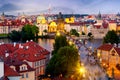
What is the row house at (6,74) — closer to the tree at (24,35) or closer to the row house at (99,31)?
the tree at (24,35)

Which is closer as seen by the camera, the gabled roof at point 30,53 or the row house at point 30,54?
the row house at point 30,54

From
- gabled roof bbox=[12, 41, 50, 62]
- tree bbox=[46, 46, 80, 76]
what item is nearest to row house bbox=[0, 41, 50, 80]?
gabled roof bbox=[12, 41, 50, 62]

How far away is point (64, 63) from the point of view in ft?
50.2

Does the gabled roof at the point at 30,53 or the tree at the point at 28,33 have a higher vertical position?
the gabled roof at the point at 30,53

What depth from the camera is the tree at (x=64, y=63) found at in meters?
15.1

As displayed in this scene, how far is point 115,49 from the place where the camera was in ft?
65.7

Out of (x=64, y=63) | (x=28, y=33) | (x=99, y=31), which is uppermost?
(x=64, y=63)

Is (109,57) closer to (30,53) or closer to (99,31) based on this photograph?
(30,53)

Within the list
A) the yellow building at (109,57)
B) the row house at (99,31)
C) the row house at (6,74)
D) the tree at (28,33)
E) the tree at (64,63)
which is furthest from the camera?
the row house at (99,31)

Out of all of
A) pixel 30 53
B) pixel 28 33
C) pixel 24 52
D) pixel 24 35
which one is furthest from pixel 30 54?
pixel 28 33

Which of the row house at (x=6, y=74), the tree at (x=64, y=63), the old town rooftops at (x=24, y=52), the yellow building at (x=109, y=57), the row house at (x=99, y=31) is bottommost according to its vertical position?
the row house at (x=99, y=31)

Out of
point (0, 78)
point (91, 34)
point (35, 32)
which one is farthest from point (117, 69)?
point (91, 34)

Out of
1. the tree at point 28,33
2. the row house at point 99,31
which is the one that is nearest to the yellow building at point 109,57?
the tree at point 28,33

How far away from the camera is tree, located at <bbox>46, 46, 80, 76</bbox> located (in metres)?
15.1
